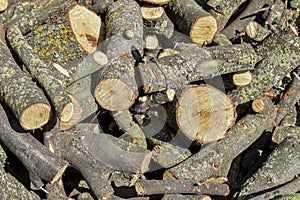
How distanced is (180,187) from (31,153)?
1.47 metres

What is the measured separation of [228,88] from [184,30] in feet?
2.78

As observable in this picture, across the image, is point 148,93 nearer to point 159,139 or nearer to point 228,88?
point 159,139

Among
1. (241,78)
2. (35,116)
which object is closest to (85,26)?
(35,116)

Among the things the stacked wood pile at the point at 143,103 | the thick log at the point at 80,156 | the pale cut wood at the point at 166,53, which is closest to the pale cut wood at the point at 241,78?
the stacked wood pile at the point at 143,103

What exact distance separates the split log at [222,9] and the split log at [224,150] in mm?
1169

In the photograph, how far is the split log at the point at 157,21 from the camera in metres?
5.82

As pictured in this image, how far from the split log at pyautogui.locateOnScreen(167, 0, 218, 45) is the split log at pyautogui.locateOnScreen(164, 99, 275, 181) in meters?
1.03

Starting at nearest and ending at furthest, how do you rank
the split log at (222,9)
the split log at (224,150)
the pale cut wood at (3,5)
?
1. the split log at (224,150)
2. the pale cut wood at (3,5)
3. the split log at (222,9)

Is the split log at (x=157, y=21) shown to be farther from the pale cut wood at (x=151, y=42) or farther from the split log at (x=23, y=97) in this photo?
the split log at (x=23, y=97)

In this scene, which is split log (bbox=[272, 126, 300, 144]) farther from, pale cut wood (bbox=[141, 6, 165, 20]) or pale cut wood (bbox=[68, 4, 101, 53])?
pale cut wood (bbox=[68, 4, 101, 53])

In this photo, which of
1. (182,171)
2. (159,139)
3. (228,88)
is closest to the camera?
(182,171)

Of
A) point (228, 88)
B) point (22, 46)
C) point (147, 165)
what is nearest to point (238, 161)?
point (228, 88)

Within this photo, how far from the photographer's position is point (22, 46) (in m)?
5.15

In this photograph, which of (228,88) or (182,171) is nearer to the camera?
(182,171)
